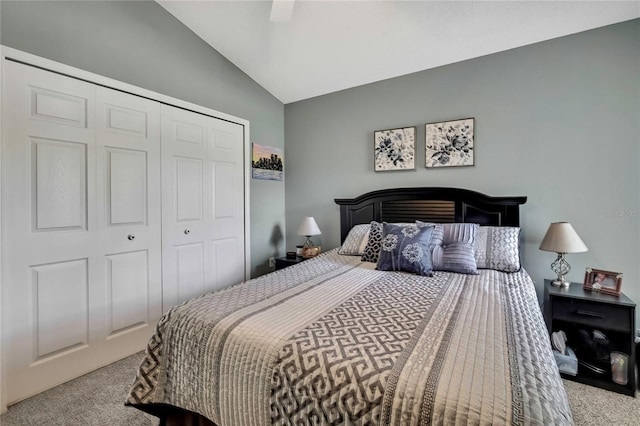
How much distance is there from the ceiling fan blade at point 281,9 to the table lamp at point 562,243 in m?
2.35

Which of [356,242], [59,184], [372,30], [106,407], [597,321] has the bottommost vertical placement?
[106,407]

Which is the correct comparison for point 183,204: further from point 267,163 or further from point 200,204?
point 267,163

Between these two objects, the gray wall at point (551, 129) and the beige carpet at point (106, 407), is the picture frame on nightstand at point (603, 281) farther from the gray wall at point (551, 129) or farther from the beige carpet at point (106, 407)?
the beige carpet at point (106, 407)

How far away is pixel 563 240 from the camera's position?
6.67 ft

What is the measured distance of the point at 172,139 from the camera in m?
2.56

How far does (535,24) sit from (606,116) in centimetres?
89

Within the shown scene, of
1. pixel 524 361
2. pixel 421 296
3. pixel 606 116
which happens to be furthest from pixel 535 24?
pixel 524 361

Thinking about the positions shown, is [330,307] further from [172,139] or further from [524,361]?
[172,139]

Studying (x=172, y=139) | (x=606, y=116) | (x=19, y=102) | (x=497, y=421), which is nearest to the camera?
(x=497, y=421)

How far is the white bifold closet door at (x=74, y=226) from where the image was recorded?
1.75 m

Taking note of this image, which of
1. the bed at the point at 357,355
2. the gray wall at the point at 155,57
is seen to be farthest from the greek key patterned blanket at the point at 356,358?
the gray wall at the point at 155,57

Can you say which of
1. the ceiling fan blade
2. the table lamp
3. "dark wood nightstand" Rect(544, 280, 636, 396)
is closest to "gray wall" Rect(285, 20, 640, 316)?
the table lamp

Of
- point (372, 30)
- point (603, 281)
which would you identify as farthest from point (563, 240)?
point (372, 30)

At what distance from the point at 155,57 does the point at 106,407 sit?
8.61 ft
